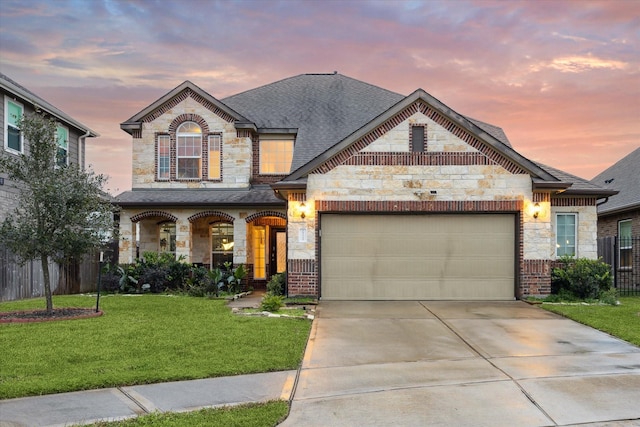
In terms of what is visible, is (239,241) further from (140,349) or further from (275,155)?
(140,349)

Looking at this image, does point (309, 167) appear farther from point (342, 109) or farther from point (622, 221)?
point (622, 221)

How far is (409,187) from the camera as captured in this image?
1664 cm

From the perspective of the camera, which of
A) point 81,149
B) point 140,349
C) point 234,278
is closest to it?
point 140,349

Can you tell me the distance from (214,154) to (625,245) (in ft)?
53.8

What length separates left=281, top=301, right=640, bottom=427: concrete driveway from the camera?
632 centimetres

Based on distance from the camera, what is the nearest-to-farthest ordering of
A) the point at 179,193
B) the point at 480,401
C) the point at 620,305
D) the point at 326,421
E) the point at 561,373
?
the point at 326,421, the point at 480,401, the point at 561,373, the point at 620,305, the point at 179,193

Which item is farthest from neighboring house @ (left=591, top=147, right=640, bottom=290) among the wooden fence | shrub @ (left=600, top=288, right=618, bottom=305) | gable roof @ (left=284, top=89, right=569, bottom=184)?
the wooden fence

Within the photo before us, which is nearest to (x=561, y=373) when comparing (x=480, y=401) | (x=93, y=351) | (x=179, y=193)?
(x=480, y=401)

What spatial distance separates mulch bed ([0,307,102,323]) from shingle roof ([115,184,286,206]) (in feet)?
23.9

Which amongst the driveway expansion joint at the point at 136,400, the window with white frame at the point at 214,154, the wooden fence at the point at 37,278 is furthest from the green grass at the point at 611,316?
the window with white frame at the point at 214,154

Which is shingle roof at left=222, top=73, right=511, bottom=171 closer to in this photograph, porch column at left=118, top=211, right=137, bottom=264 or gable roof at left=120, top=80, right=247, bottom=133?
gable roof at left=120, top=80, right=247, bottom=133

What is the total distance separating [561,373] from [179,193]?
659 inches

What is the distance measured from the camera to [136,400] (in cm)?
676

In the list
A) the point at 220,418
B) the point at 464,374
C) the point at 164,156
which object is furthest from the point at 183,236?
the point at 220,418
